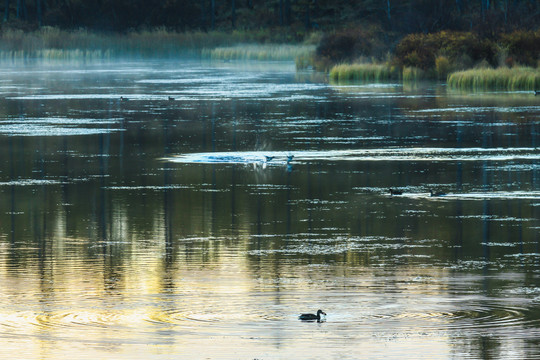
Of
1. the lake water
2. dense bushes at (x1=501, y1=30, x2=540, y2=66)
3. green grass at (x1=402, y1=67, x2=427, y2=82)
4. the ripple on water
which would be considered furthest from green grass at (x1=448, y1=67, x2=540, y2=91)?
the ripple on water

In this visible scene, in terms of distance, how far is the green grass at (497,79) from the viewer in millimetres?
43688

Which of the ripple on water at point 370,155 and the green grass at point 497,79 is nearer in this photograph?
the ripple on water at point 370,155

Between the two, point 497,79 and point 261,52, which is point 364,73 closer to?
point 497,79

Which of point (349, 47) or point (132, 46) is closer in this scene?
point (349, 47)

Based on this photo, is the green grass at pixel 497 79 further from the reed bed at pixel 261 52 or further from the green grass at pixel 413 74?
the reed bed at pixel 261 52

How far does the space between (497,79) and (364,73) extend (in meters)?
8.87

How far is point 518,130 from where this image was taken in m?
28.2

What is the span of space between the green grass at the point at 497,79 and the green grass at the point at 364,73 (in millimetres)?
6146

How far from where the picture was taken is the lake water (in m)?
10.1

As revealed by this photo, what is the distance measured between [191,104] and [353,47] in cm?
2258

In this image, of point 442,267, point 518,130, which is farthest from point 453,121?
point 442,267

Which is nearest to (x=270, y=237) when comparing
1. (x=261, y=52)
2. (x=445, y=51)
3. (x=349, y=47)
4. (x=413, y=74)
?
(x=445, y=51)

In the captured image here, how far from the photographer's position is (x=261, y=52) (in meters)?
75.6

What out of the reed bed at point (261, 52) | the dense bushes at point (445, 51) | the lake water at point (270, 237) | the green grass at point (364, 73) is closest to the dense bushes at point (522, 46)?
the dense bushes at point (445, 51)
